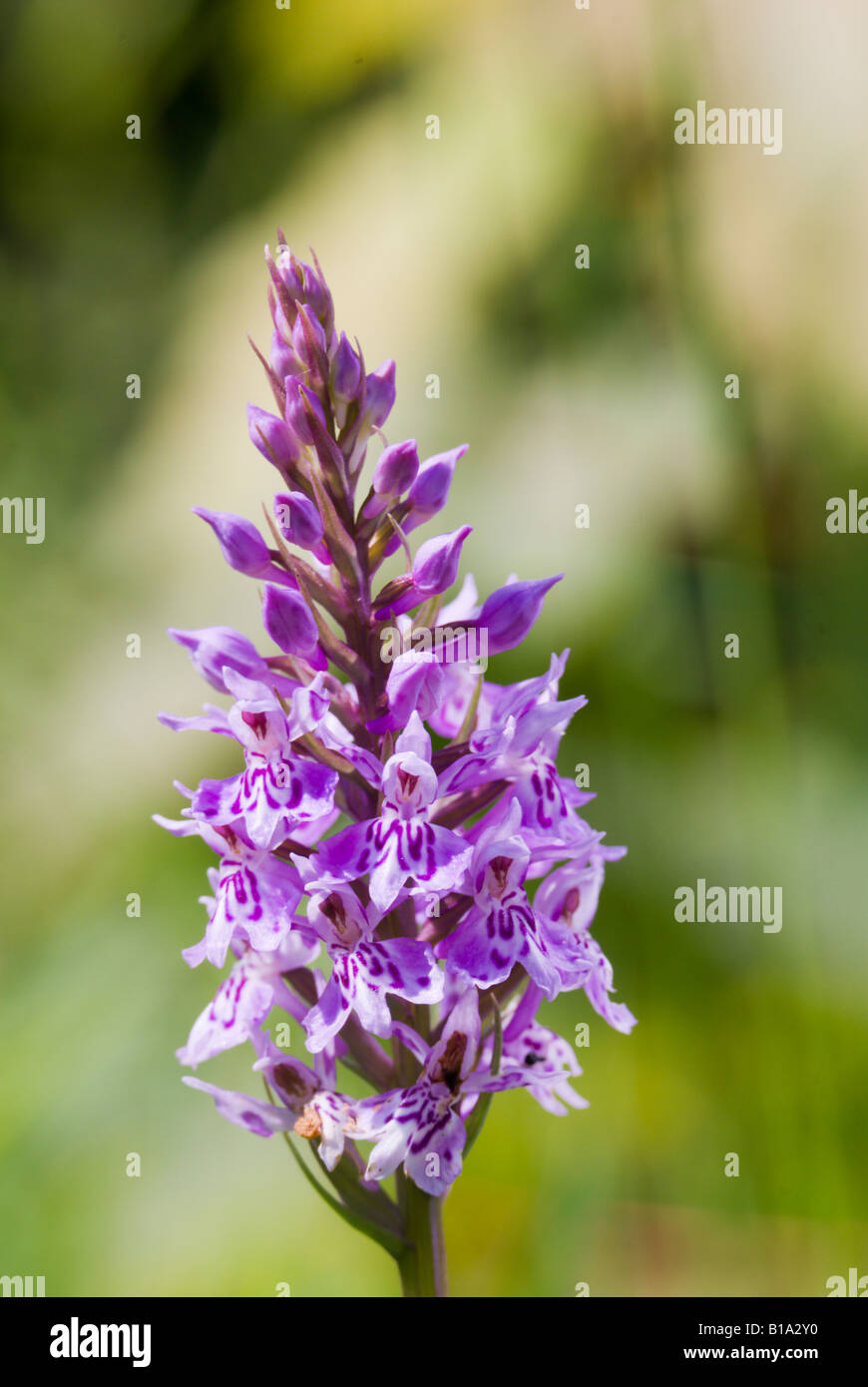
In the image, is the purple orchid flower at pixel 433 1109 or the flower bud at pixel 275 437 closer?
the purple orchid flower at pixel 433 1109

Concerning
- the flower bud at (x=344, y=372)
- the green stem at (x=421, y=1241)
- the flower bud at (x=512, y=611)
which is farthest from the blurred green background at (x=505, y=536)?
the flower bud at (x=344, y=372)

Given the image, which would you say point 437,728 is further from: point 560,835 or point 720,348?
point 720,348

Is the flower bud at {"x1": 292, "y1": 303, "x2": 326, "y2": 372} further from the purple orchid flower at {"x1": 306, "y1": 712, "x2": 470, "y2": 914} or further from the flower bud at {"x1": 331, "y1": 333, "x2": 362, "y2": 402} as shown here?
the purple orchid flower at {"x1": 306, "y1": 712, "x2": 470, "y2": 914}

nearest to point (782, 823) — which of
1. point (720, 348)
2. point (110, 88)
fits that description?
point (720, 348)

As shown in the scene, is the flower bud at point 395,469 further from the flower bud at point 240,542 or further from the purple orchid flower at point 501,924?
the purple orchid flower at point 501,924

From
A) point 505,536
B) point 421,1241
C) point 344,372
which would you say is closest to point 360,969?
point 421,1241

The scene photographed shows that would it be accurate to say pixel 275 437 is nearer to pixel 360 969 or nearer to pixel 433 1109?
pixel 360 969
